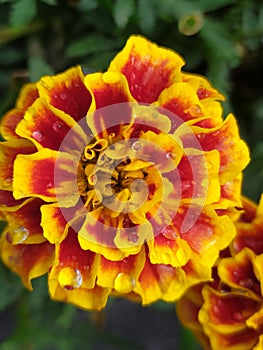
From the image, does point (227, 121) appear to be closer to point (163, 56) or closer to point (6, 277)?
point (163, 56)

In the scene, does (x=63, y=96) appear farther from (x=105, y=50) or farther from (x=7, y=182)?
(x=105, y=50)

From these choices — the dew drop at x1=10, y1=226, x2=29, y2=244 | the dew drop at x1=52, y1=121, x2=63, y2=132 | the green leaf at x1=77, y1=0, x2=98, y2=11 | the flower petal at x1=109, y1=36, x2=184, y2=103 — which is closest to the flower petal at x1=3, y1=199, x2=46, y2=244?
the dew drop at x1=10, y1=226, x2=29, y2=244

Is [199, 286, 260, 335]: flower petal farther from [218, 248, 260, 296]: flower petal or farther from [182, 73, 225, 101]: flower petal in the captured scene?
[182, 73, 225, 101]: flower petal

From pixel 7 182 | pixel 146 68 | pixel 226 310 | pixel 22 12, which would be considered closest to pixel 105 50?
pixel 22 12

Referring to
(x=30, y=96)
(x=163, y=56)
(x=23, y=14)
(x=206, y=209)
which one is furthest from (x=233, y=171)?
(x=23, y=14)

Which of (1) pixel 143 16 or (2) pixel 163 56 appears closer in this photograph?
(2) pixel 163 56

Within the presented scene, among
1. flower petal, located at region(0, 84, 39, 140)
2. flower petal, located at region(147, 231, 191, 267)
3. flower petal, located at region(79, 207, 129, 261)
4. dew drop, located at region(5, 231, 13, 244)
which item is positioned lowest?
dew drop, located at region(5, 231, 13, 244)

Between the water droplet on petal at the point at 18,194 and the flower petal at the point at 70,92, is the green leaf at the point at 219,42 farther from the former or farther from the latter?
the water droplet on petal at the point at 18,194
